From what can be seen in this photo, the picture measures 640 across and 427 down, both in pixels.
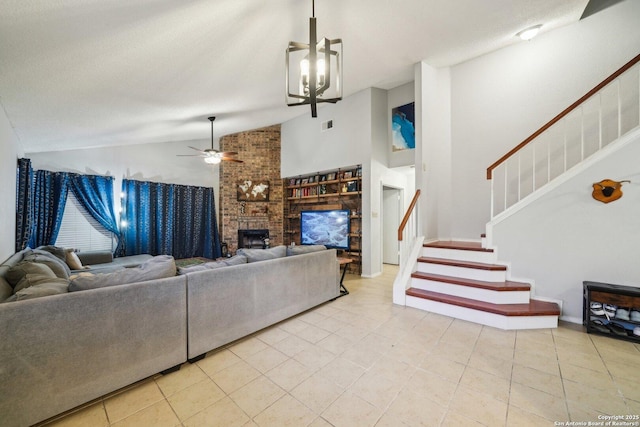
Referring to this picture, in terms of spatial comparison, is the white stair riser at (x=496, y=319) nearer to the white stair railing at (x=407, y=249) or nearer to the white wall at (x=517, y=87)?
the white stair railing at (x=407, y=249)

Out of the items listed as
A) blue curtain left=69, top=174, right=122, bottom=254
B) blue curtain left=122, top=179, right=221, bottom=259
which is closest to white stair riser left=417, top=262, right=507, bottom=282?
blue curtain left=122, top=179, right=221, bottom=259

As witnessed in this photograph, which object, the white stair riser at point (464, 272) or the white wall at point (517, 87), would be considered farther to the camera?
the white wall at point (517, 87)

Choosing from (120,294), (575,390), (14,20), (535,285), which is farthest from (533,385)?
(14,20)

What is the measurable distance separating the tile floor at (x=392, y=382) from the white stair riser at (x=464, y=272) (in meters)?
0.68

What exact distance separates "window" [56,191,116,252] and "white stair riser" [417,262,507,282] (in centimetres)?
650

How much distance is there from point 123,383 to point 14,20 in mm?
2509

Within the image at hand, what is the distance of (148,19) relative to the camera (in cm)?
192

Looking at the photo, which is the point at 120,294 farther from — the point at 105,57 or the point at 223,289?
the point at 105,57

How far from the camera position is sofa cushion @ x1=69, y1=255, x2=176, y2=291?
1.64m

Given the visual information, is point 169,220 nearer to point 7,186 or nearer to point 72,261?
point 72,261

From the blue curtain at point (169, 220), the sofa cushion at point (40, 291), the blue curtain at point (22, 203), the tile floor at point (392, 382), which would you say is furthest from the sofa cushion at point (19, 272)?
the blue curtain at point (169, 220)

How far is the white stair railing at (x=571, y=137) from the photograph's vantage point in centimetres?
291

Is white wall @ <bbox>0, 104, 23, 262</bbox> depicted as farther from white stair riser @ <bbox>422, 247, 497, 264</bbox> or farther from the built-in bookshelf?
white stair riser @ <bbox>422, 247, 497, 264</bbox>

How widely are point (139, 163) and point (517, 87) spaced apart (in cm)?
773
